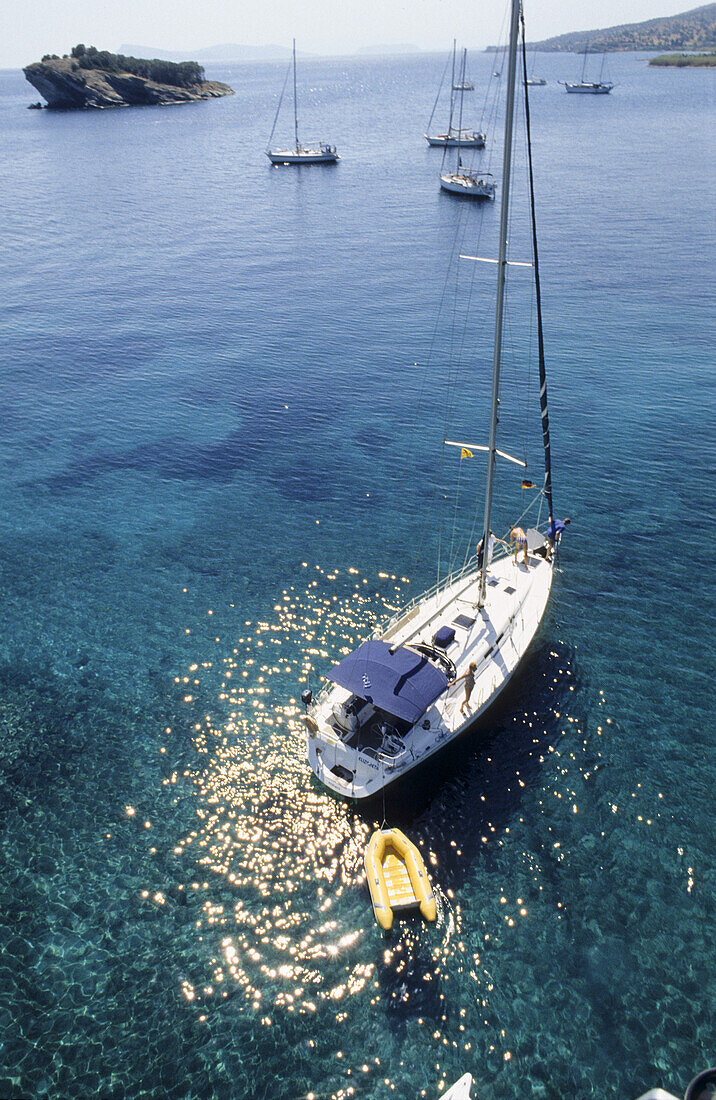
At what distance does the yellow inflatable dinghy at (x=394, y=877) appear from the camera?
21922 millimetres

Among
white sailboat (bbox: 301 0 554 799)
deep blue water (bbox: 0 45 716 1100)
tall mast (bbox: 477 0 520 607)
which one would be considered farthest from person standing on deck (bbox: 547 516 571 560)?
tall mast (bbox: 477 0 520 607)

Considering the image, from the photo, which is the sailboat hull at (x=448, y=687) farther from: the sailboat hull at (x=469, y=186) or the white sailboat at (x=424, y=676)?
the sailboat hull at (x=469, y=186)

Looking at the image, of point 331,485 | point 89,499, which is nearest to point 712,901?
point 331,485

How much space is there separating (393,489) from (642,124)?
600ft

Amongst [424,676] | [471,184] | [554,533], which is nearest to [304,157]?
[471,184]

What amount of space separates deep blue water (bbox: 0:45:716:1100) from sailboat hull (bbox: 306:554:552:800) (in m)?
1.76

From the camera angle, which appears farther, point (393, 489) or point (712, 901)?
point (393, 489)

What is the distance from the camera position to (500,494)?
45.1 meters

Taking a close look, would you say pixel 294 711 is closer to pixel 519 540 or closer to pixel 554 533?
pixel 519 540

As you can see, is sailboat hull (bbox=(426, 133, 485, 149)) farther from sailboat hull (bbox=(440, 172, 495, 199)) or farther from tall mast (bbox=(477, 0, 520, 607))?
tall mast (bbox=(477, 0, 520, 607))

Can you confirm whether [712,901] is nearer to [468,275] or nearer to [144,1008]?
[144,1008]

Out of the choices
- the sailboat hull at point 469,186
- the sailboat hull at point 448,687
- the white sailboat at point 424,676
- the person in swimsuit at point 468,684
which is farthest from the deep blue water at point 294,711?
the sailboat hull at point 469,186

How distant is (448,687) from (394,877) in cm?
761

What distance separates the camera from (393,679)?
26344 millimetres
